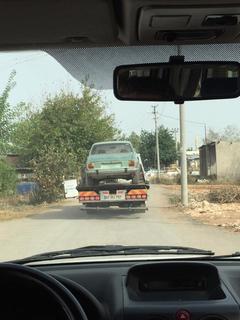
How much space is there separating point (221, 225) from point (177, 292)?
204 inches

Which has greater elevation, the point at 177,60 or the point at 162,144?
the point at 177,60

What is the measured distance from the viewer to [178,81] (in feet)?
11.6

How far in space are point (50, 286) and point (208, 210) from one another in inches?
324

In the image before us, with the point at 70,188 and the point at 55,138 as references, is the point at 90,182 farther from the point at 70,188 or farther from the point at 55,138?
the point at 55,138

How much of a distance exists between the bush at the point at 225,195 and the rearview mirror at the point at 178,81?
366 inches

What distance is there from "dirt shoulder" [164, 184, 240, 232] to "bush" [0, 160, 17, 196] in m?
2.66

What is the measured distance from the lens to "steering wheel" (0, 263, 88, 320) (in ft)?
7.98

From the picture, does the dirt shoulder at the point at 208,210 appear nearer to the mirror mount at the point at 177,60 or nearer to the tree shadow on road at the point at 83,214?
the tree shadow on road at the point at 83,214

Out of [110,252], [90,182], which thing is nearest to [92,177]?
[90,182]

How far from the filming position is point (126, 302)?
3561 mm

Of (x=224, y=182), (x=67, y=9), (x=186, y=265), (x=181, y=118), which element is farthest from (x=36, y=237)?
(x=224, y=182)

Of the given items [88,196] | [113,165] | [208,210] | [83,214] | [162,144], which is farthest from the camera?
[113,165]

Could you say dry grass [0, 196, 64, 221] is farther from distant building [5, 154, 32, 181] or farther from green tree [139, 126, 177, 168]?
green tree [139, 126, 177, 168]

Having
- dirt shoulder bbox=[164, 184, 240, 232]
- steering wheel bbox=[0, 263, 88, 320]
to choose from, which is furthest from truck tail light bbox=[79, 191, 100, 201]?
steering wheel bbox=[0, 263, 88, 320]
